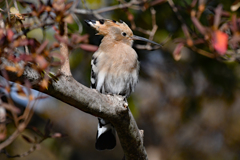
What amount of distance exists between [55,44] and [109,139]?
188 centimetres

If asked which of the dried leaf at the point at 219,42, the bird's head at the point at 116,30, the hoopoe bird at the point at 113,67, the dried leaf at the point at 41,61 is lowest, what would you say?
the hoopoe bird at the point at 113,67

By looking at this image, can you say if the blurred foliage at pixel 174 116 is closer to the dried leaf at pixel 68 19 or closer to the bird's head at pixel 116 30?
the bird's head at pixel 116 30

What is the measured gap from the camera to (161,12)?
12.2ft

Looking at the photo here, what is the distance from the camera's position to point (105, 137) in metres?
3.06

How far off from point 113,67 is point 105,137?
64cm

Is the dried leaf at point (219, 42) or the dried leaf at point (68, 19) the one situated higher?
the dried leaf at point (219, 42)

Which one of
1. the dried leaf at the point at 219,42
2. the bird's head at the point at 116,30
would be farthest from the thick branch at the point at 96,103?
the bird's head at the point at 116,30

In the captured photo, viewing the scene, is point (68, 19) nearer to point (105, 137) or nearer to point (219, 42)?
point (219, 42)

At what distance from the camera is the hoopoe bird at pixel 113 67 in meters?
3.02

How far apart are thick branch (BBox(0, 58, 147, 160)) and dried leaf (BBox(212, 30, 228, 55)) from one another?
0.85 metres

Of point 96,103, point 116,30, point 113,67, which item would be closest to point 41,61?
point 96,103

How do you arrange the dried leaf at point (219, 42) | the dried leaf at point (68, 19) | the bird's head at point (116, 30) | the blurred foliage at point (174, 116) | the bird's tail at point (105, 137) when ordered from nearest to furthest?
1. the dried leaf at point (219, 42)
2. the dried leaf at point (68, 19)
3. the bird's tail at point (105, 137)
4. the bird's head at point (116, 30)
5. the blurred foliage at point (174, 116)

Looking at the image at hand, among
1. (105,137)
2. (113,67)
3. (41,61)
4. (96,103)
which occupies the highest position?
(41,61)

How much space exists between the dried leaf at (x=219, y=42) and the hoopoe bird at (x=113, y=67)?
182 cm
